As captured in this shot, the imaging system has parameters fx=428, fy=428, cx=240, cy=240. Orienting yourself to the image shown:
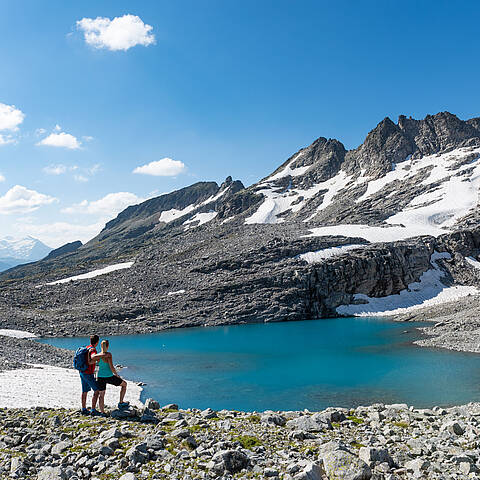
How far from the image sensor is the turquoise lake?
2852 cm

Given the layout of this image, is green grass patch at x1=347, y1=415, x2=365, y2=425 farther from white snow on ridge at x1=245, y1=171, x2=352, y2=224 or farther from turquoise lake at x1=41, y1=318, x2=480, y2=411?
white snow on ridge at x1=245, y1=171, x2=352, y2=224

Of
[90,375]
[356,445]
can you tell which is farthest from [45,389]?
[356,445]

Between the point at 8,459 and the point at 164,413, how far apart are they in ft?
16.6

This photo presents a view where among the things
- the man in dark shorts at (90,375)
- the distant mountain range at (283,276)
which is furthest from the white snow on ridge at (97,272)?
the man in dark shorts at (90,375)

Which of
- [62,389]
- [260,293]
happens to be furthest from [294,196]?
[62,389]

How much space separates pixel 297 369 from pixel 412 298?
199ft

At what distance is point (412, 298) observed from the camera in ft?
300

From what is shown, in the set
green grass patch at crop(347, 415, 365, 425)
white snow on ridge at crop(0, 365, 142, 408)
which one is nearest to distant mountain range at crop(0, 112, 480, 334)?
white snow on ridge at crop(0, 365, 142, 408)

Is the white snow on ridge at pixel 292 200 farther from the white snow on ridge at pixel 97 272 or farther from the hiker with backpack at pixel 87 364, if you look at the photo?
the hiker with backpack at pixel 87 364

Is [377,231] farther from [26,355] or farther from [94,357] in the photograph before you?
[94,357]

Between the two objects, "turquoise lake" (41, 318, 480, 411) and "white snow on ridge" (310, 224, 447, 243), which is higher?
"white snow on ridge" (310, 224, 447, 243)

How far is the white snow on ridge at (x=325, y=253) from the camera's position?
9694 cm

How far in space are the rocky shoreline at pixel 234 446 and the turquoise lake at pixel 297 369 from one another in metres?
13.5

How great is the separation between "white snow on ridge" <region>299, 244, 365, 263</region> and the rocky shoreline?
82.3 metres
